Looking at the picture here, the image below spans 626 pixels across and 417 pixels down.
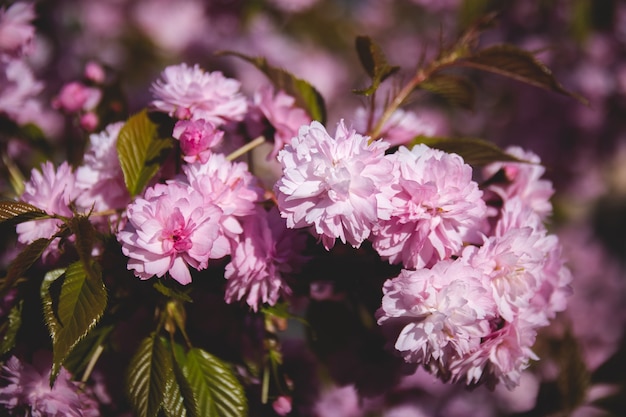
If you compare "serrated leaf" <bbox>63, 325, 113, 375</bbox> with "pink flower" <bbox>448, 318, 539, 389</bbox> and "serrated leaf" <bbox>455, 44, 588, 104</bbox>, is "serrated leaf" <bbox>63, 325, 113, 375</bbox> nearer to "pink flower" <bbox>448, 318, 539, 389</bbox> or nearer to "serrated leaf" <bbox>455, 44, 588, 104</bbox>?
"pink flower" <bbox>448, 318, 539, 389</bbox>

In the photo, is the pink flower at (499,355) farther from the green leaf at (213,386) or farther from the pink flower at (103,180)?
the pink flower at (103,180)

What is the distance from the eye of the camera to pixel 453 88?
776 mm

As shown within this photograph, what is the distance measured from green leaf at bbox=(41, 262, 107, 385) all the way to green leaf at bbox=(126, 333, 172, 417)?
0.26ft

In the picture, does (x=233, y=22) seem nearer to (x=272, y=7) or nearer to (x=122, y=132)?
(x=272, y=7)

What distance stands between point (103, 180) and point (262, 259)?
208 mm

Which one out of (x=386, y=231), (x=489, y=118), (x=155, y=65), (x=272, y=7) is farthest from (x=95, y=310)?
(x=155, y=65)

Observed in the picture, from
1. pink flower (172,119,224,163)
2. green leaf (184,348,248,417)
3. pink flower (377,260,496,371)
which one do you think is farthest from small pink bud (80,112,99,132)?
pink flower (377,260,496,371)

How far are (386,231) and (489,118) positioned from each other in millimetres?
1542

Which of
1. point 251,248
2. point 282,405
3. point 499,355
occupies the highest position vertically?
point 251,248

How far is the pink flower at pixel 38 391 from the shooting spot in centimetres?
59

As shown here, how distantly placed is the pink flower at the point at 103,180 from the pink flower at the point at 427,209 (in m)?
0.28

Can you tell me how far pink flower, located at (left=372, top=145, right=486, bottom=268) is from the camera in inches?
20.6

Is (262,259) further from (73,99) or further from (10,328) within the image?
(73,99)

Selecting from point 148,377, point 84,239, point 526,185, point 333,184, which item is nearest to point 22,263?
point 84,239
